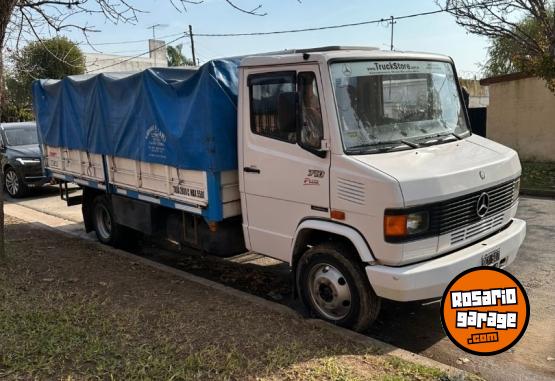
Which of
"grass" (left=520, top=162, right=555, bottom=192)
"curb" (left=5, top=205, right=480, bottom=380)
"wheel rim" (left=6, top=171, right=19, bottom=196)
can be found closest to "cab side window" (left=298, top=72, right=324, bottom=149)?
"curb" (left=5, top=205, right=480, bottom=380)

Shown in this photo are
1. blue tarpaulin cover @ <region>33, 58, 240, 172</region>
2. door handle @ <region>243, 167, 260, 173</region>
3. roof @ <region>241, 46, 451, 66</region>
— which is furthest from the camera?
blue tarpaulin cover @ <region>33, 58, 240, 172</region>

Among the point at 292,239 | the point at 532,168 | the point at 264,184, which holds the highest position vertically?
the point at 264,184

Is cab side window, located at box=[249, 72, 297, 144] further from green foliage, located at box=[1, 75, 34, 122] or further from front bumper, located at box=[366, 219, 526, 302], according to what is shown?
green foliage, located at box=[1, 75, 34, 122]

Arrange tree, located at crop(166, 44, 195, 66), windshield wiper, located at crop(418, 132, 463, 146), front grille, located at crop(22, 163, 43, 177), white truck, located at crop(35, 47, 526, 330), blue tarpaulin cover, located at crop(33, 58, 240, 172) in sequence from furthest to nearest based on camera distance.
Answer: tree, located at crop(166, 44, 195, 66)
front grille, located at crop(22, 163, 43, 177)
blue tarpaulin cover, located at crop(33, 58, 240, 172)
windshield wiper, located at crop(418, 132, 463, 146)
white truck, located at crop(35, 47, 526, 330)

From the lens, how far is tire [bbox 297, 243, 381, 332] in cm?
438

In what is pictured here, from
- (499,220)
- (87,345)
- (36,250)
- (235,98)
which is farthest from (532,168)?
(87,345)

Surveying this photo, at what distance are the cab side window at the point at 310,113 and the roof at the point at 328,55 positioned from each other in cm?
16

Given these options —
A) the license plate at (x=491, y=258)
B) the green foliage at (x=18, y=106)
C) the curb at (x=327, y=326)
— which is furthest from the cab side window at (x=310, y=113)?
the green foliage at (x=18, y=106)

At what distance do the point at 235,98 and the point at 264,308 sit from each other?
2.10 meters

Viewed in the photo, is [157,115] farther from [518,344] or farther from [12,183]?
[12,183]

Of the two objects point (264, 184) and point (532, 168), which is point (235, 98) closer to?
point (264, 184)

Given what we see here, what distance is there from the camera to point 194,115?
5.41 metres

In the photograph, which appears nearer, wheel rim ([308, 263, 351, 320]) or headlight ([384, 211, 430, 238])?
headlight ([384, 211, 430, 238])

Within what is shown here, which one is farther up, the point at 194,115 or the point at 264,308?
the point at 194,115
